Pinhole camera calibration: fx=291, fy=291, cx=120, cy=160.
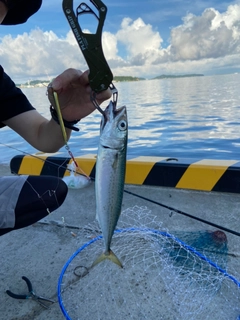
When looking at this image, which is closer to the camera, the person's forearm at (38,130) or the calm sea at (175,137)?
the person's forearm at (38,130)

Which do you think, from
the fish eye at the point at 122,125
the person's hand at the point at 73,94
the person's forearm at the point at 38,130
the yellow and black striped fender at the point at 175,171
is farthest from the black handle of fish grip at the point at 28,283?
the yellow and black striped fender at the point at 175,171

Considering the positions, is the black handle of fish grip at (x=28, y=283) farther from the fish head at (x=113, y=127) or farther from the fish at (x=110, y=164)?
the fish head at (x=113, y=127)

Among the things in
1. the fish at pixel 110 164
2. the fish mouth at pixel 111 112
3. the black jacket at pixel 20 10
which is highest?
the black jacket at pixel 20 10

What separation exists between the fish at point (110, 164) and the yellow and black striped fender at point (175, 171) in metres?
2.24

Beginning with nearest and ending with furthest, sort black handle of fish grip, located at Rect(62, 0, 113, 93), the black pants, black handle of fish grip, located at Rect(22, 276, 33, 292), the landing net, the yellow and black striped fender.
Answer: black handle of fish grip, located at Rect(62, 0, 113, 93)
the landing net
black handle of fish grip, located at Rect(22, 276, 33, 292)
the black pants
the yellow and black striped fender

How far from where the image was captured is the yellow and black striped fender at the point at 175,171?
12.1 ft

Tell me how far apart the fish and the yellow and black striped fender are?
224 cm

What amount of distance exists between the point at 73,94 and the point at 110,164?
65 centimetres

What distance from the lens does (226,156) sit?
25.7ft

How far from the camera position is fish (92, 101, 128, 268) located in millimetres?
1556

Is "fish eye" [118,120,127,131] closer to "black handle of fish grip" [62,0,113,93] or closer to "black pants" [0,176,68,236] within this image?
"black handle of fish grip" [62,0,113,93]

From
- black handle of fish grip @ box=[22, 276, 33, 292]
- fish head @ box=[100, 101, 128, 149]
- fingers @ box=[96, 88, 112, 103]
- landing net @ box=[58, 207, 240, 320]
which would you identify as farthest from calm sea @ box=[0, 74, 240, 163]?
fish head @ box=[100, 101, 128, 149]

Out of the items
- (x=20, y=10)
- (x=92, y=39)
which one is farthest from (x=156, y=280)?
(x=20, y=10)

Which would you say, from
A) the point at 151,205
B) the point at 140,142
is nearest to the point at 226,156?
the point at 140,142
